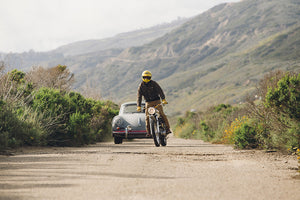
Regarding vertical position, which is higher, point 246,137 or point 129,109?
point 129,109

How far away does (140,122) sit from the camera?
17.0m

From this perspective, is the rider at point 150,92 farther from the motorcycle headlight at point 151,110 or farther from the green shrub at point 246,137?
the green shrub at point 246,137

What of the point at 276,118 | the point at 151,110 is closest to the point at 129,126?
the point at 151,110

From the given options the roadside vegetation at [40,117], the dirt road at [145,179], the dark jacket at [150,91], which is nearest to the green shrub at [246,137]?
the dark jacket at [150,91]

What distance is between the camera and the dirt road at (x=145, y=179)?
17.9ft

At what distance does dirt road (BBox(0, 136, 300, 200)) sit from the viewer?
17.9 ft

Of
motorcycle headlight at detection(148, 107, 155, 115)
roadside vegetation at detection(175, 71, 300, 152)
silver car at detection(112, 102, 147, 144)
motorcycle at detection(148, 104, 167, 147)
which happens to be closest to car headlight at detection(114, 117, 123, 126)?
silver car at detection(112, 102, 147, 144)

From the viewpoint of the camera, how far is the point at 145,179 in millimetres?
6578

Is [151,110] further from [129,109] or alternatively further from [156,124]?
[129,109]

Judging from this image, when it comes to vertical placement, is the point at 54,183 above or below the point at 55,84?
below

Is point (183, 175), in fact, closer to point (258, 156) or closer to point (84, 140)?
point (258, 156)

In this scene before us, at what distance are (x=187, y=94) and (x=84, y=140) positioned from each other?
500 feet

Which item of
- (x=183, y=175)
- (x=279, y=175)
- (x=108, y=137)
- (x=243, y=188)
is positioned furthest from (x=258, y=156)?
(x=108, y=137)

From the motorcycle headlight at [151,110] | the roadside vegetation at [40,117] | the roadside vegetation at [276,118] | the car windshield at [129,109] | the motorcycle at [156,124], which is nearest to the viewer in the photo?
the roadside vegetation at [276,118]
